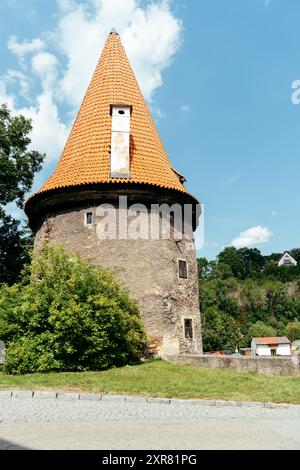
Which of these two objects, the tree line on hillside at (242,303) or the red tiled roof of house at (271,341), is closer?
the tree line on hillside at (242,303)

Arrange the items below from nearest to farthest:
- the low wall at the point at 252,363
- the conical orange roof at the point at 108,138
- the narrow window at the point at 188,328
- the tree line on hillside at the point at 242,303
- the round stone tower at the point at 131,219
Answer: the low wall at the point at 252,363 → the round stone tower at the point at 131,219 → the narrow window at the point at 188,328 → the conical orange roof at the point at 108,138 → the tree line on hillside at the point at 242,303

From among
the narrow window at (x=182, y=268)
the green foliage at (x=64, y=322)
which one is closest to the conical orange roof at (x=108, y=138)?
the narrow window at (x=182, y=268)

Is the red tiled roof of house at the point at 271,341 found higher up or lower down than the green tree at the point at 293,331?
lower down

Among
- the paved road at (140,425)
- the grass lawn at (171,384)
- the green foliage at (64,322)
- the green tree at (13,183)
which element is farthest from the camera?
the green tree at (13,183)

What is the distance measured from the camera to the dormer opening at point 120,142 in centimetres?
1551

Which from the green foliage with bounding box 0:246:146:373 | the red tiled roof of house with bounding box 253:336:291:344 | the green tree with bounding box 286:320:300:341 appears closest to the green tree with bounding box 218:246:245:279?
the green tree with bounding box 286:320:300:341

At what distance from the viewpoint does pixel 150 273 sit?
14.8m

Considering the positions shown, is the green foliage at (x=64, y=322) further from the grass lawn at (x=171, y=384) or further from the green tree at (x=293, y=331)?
the green tree at (x=293, y=331)

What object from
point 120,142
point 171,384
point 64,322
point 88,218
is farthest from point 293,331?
point 171,384

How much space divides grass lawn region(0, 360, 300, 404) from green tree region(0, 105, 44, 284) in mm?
10083

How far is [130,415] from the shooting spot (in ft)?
20.6

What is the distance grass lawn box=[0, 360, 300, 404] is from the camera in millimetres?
8125

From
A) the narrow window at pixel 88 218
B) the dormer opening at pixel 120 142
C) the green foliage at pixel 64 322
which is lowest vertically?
the green foliage at pixel 64 322

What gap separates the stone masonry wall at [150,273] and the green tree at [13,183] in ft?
15.4
